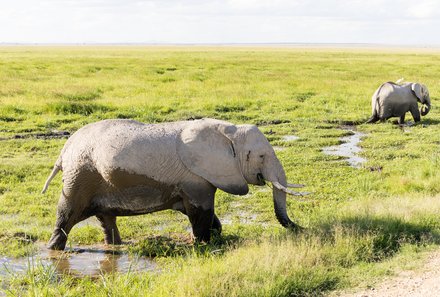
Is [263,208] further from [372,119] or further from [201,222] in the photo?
[372,119]

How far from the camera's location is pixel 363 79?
110ft

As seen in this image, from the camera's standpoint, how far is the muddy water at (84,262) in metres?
7.08

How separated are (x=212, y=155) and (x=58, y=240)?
2.20 metres

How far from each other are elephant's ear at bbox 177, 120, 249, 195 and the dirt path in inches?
85.9

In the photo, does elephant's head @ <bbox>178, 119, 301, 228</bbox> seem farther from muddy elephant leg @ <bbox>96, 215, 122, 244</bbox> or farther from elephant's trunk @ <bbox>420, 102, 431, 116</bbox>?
elephant's trunk @ <bbox>420, 102, 431, 116</bbox>

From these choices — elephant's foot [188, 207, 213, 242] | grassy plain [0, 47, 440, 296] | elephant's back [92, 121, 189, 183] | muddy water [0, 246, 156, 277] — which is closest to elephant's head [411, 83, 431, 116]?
grassy plain [0, 47, 440, 296]

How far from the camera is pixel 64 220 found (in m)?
7.68

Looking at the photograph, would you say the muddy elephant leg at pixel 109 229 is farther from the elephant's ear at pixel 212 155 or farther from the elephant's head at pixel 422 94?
the elephant's head at pixel 422 94

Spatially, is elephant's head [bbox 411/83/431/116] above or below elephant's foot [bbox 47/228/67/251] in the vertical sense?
above

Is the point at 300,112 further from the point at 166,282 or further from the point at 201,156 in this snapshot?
the point at 166,282

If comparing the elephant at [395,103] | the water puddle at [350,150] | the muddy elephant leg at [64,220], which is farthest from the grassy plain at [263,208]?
the elephant at [395,103]

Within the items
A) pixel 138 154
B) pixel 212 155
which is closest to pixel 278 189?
pixel 212 155

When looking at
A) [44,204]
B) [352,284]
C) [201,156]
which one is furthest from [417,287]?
[44,204]

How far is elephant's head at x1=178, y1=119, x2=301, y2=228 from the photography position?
24.4 ft
